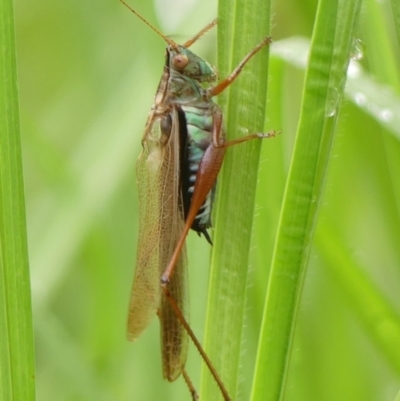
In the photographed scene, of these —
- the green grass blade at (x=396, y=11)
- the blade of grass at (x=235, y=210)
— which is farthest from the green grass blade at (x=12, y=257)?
the green grass blade at (x=396, y=11)

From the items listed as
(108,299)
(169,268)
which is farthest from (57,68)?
(169,268)

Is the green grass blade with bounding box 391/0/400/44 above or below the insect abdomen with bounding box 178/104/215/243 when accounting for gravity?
above

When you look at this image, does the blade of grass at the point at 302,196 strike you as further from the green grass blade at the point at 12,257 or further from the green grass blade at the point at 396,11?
the green grass blade at the point at 12,257

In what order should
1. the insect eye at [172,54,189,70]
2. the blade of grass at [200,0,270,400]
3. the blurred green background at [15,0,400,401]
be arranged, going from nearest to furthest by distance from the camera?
the blade of grass at [200,0,270,400] → the blurred green background at [15,0,400,401] → the insect eye at [172,54,189,70]

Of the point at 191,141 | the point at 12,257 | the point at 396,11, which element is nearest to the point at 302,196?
the point at 396,11

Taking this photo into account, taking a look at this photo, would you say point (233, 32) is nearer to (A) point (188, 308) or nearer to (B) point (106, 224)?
(A) point (188, 308)

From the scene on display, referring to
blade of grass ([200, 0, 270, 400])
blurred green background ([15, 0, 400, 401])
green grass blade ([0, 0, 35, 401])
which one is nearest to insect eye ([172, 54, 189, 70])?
blurred green background ([15, 0, 400, 401])

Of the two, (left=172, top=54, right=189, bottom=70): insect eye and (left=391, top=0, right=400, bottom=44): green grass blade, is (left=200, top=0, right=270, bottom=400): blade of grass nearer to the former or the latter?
(left=391, top=0, right=400, bottom=44): green grass blade

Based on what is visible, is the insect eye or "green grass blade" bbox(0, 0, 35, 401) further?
the insect eye
